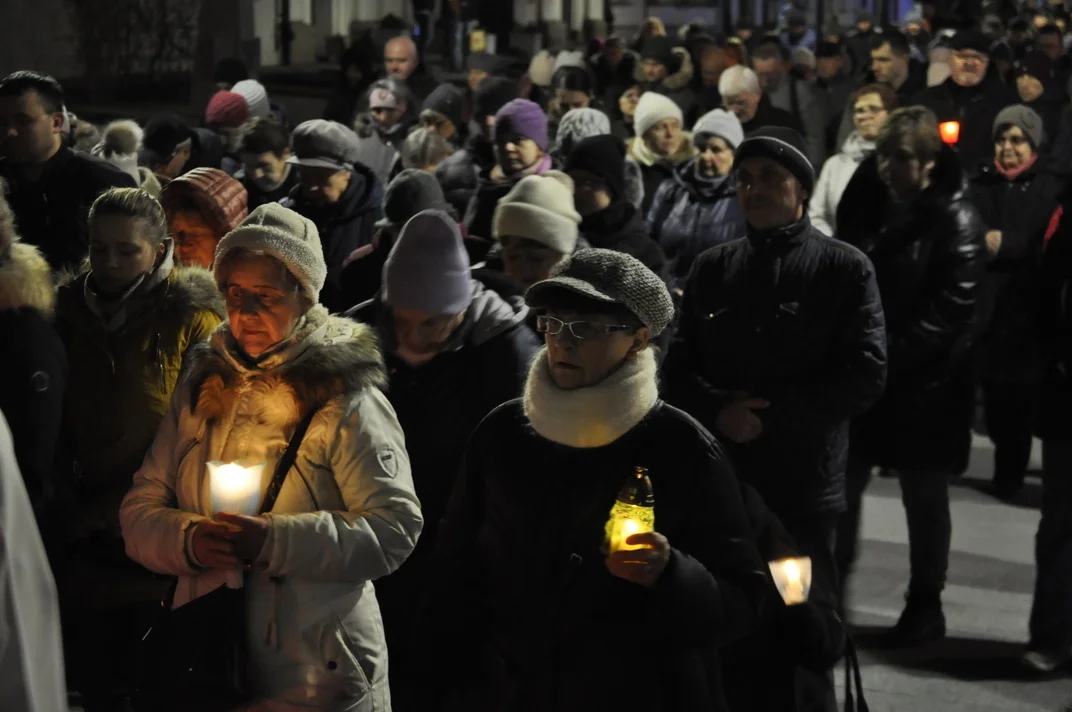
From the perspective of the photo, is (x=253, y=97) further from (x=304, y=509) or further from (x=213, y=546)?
(x=213, y=546)

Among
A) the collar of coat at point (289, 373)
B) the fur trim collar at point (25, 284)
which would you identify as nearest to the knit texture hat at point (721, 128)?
the fur trim collar at point (25, 284)

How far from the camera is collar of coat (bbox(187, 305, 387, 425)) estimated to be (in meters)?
4.05

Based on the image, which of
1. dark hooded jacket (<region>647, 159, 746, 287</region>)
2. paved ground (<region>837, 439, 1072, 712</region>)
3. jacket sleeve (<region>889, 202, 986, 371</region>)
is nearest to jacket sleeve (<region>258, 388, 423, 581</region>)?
paved ground (<region>837, 439, 1072, 712</region>)

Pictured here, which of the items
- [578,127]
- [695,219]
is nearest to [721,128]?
[695,219]

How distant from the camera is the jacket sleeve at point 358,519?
3.87 meters

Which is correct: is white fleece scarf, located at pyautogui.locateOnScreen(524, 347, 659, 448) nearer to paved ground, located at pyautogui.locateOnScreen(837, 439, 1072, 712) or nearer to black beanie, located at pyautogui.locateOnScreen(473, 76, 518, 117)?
paved ground, located at pyautogui.locateOnScreen(837, 439, 1072, 712)

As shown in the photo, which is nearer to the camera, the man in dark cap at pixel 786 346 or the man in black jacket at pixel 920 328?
the man in dark cap at pixel 786 346

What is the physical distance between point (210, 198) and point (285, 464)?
2456 mm

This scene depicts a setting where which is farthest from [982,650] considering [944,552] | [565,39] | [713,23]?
[713,23]

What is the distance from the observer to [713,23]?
164ft

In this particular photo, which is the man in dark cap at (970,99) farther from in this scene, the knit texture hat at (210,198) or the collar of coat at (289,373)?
the collar of coat at (289,373)

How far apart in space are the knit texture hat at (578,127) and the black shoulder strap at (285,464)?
685cm

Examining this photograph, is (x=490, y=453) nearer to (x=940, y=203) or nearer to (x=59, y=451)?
(x=59, y=451)

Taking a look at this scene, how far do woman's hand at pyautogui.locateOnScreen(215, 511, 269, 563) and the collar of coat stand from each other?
295 millimetres
